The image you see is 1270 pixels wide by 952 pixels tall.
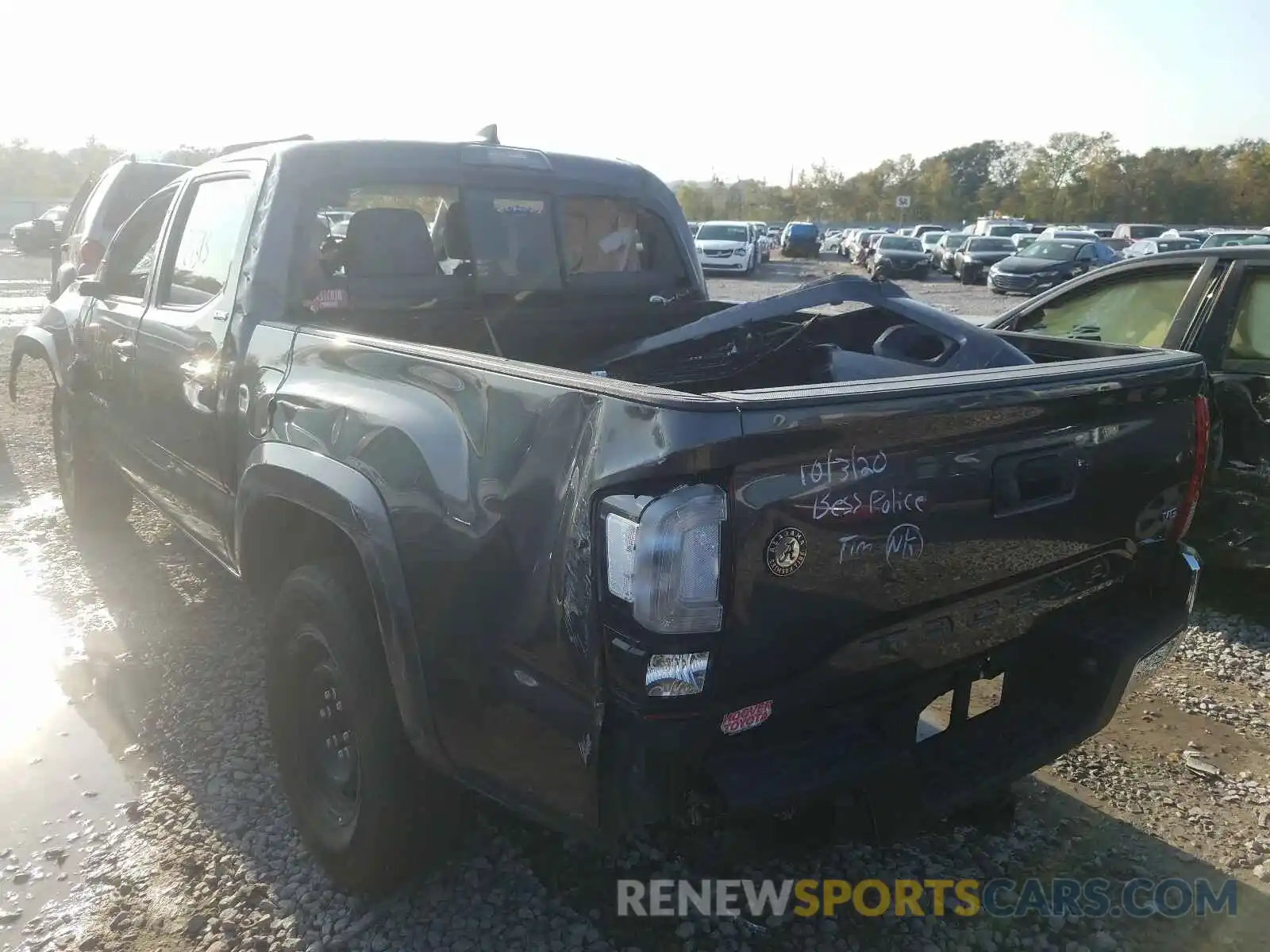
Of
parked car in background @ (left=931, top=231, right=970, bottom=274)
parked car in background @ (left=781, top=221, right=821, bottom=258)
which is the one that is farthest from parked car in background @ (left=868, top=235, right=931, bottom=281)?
parked car in background @ (left=781, top=221, right=821, bottom=258)

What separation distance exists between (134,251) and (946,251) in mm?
32807

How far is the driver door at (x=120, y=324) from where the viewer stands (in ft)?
13.5

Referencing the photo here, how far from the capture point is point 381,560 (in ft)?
7.36

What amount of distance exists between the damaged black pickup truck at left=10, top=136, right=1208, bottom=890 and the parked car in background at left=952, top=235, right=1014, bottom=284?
27.6m

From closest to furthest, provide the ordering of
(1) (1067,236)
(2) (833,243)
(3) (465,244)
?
(3) (465,244) → (1) (1067,236) → (2) (833,243)

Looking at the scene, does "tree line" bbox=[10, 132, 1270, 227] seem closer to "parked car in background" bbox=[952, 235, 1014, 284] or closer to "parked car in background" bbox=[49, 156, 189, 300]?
"parked car in background" bbox=[952, 235, 1014, 284]

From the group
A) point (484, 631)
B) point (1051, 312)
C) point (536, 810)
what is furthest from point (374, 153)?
point (1051, 312)

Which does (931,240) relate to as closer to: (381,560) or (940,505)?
(940,505)

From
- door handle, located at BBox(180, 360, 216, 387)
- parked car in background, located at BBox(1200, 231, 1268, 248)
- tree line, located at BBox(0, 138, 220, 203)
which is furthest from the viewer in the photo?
tree line, located at BBox(0, 138, 220, 203)

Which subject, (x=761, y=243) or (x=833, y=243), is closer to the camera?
(x=761, y=243)

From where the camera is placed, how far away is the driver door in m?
4.11

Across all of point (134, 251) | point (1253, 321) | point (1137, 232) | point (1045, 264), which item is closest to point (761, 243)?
point (1045, 264)

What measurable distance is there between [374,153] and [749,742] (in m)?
2.62

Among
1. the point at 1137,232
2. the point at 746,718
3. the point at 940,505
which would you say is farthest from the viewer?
the point at 1137,232
